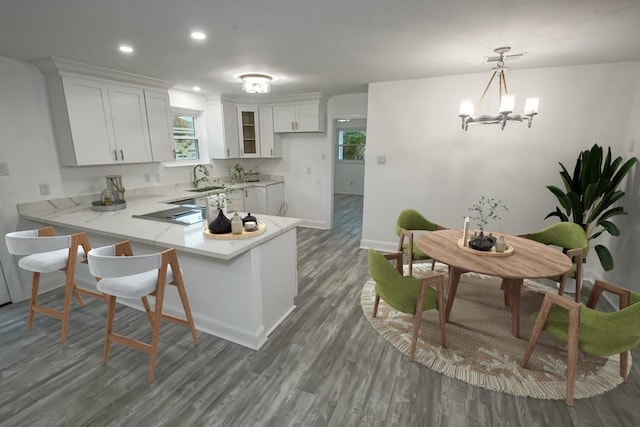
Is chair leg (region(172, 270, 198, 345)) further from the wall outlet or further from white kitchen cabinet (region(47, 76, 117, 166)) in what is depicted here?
the wall outlet

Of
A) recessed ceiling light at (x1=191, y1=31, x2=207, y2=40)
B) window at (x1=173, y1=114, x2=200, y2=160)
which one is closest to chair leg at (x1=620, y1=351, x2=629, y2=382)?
recessed ceiling light at (x1=191, y1=31, x2=207, y2=40)

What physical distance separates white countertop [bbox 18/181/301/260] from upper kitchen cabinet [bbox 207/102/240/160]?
1520mm

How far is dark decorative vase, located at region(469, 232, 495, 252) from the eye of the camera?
2.42m

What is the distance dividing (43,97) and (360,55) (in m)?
3.25

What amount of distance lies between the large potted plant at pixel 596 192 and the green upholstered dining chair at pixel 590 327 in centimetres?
121

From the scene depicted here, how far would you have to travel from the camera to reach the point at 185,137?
4887 millimetres

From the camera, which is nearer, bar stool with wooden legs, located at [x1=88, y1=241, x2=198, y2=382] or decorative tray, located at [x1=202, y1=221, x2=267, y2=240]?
bar stool with wooden legs, located at [x1=88, y1=241, x2=198, y2=382]

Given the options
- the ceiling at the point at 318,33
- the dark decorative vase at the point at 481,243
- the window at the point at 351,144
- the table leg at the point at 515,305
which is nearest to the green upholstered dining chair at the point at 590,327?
the table leg at the point at 515,305

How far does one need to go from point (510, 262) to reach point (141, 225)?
9.91 ft

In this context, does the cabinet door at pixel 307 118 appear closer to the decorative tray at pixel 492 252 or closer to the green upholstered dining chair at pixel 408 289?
the decorative tray at pixel 492 252

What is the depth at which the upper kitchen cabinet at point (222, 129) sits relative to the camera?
4.96m

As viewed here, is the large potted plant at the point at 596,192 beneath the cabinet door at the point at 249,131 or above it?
beneath

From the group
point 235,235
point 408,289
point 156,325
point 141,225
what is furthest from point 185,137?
point 408,289

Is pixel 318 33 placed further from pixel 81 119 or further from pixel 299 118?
pixel 299 118
